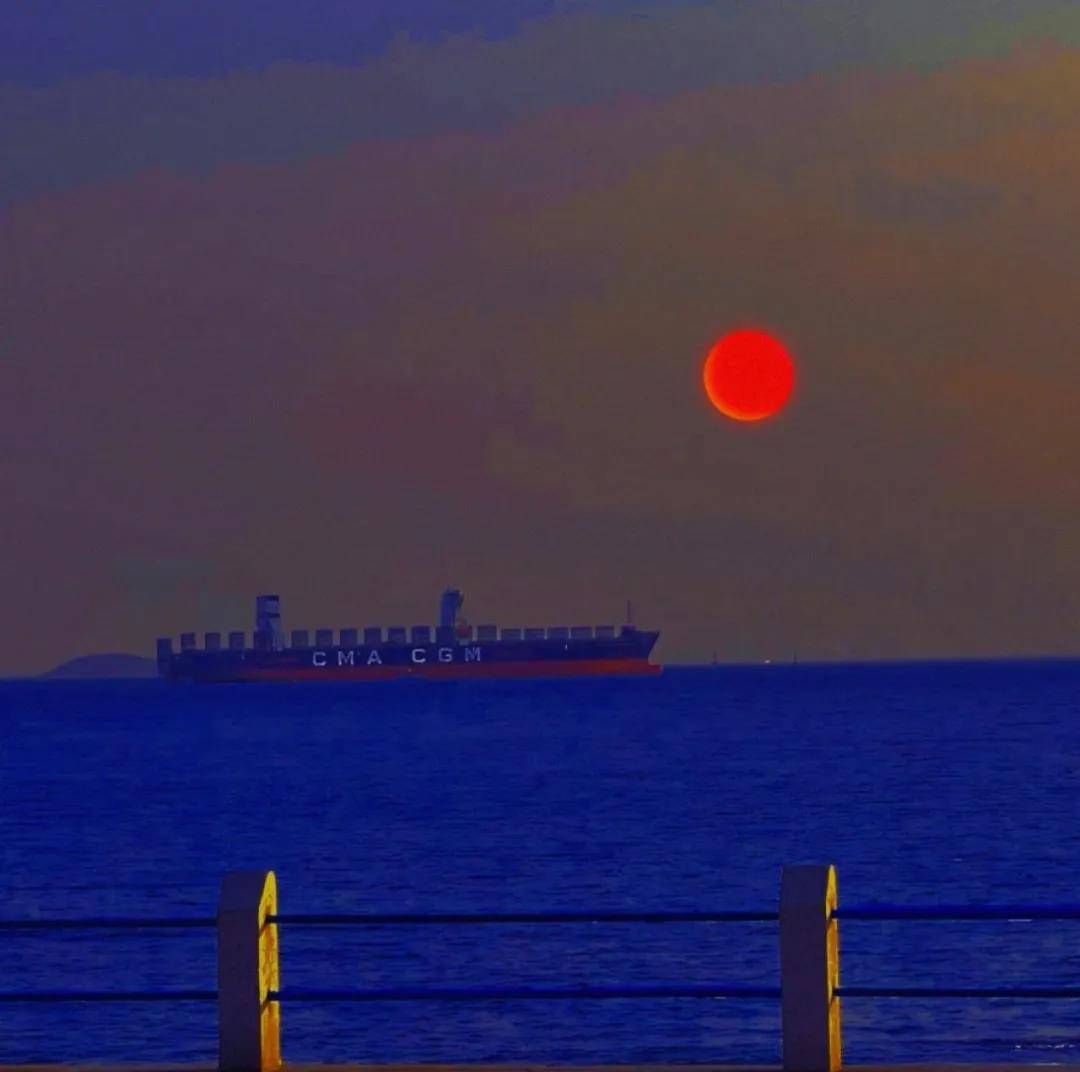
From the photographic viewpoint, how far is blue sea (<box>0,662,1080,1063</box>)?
1187 inches

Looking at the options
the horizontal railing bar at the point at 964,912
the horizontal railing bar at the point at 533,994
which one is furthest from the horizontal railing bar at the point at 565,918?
the horizontal railing bar at the point at 964,912

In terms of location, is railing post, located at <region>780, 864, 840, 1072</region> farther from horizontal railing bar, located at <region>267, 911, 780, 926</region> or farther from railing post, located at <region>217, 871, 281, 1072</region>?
railing post, located at <region>217, 871, 281, 1072</region>

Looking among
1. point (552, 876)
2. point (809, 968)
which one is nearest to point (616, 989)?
point (809, 968)

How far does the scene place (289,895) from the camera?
5088 centimetres

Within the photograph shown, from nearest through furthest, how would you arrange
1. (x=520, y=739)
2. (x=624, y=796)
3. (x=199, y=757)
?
(x=624, y=796) → (x=199, y=757) → (x=520, y=739)

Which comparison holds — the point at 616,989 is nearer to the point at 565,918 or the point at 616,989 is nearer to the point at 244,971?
Answer: the point at 565,918

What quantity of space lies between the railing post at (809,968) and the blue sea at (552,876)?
16643 mm

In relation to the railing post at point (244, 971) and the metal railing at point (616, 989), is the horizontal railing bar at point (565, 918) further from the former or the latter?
the railing post at point (244, 971)

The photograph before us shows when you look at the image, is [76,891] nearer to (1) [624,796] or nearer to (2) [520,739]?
(1) [624,796]

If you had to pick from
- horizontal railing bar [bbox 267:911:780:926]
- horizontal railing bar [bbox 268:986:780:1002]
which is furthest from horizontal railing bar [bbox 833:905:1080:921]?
horizontal railing bar [bbox 268:986:780:1002]

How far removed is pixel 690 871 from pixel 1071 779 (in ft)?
131

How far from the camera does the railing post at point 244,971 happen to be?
11.4 meters

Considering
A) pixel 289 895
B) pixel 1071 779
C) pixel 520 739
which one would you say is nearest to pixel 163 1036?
pixel 289 895

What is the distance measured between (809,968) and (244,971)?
9.44 feet
